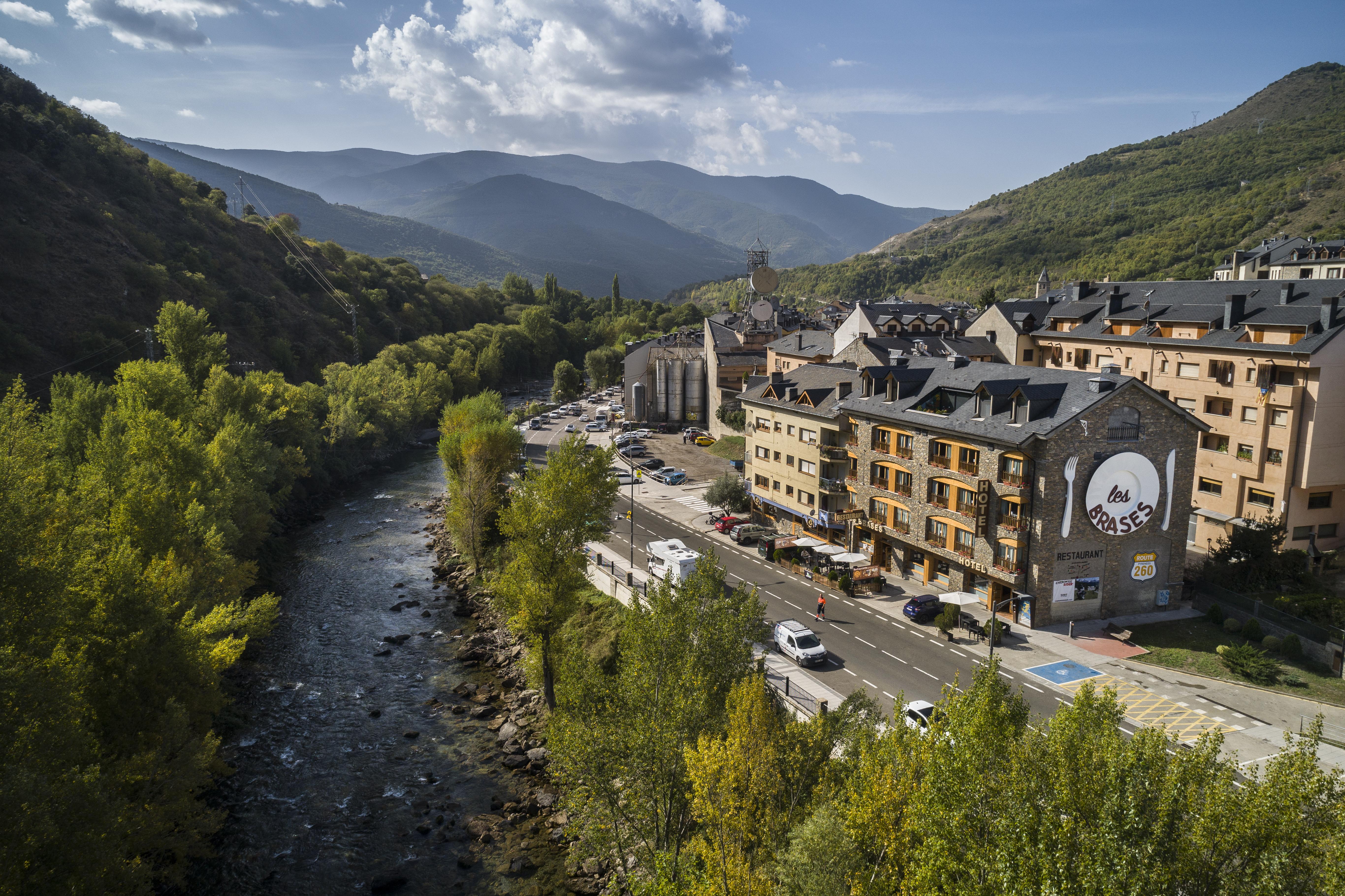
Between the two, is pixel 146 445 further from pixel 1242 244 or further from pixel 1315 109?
pixel 1315 109

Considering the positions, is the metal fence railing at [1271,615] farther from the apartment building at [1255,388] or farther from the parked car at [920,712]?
the parked car at [920,712]

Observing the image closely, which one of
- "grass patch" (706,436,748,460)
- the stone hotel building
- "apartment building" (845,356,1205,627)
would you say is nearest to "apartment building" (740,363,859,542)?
the stone hotel building

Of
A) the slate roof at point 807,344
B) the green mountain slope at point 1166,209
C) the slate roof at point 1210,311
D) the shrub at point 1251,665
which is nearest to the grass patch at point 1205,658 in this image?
the shrub at point 1251,665

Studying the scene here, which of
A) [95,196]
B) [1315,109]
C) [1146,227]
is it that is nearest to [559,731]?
[95,196]

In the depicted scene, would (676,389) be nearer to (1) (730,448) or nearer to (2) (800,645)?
(1) (730,448)

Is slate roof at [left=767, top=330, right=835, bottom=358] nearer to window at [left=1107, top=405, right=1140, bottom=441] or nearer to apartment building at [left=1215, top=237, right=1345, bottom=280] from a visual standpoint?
apartment building at [left=1215, top=237, right=1345, bottom=280]

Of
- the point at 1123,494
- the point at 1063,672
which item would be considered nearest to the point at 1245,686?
the point at 1063,672
